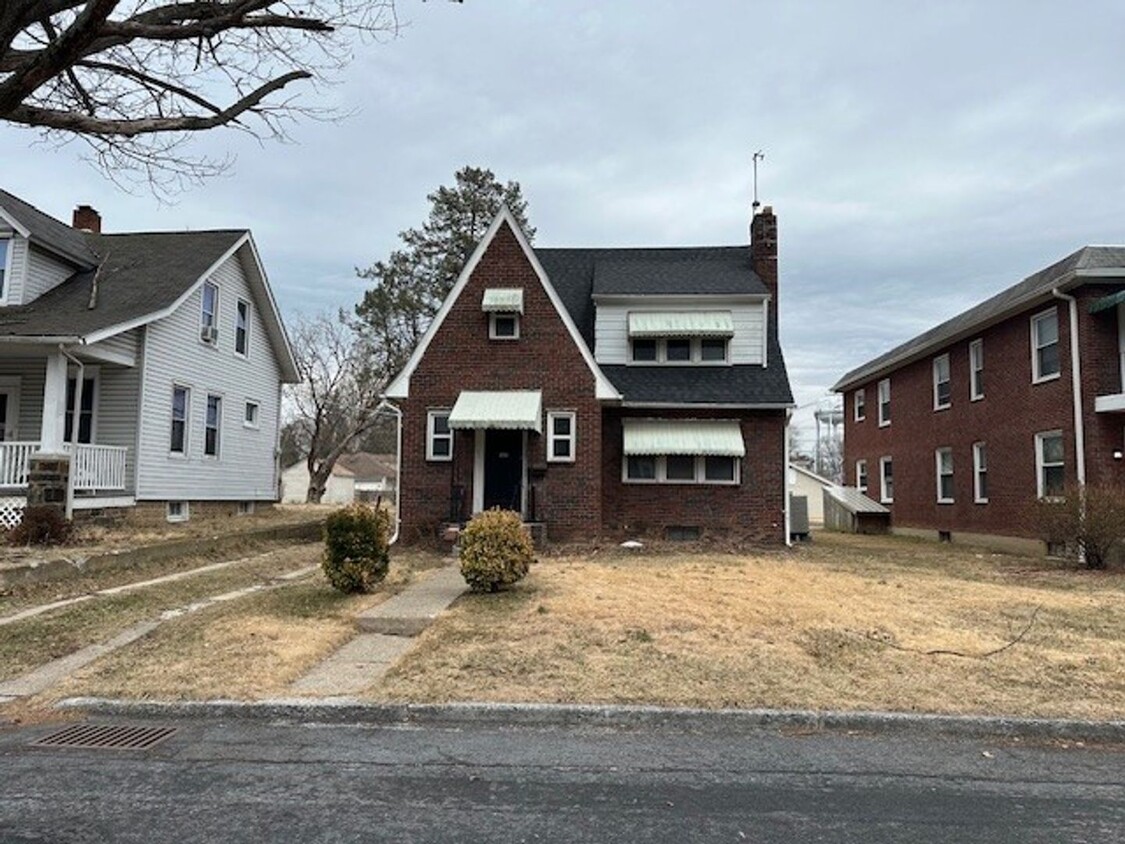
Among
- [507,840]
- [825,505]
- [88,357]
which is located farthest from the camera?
[825,505]

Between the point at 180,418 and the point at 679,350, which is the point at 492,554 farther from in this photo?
the point at 180,418

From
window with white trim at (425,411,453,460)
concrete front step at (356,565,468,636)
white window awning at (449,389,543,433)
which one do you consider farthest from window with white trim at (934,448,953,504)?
concrete front step at (356,565,468,636)

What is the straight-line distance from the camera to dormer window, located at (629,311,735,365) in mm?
18219

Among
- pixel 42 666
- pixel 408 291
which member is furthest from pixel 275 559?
pixel 408 291

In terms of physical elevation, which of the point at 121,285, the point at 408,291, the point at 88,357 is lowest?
the point at 88,357

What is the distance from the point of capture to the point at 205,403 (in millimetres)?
20125

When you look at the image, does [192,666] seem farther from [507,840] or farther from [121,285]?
[121,285]

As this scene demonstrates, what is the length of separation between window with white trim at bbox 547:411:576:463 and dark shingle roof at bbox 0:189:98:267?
11.3 m

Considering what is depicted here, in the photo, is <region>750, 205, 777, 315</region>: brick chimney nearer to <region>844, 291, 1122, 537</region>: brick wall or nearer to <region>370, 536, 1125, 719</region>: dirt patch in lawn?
<region>844, 291, 1122, 537</region>: brick wall

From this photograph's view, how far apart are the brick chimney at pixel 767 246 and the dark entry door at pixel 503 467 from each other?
7.13 m

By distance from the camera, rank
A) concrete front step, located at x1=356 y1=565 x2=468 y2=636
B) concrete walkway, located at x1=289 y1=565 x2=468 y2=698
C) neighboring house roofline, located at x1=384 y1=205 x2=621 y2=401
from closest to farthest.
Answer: concrete walkway, located at x1=289 y1=565 x2=468 y2=698
concrete front step, located at x1=356 y1=565 x2=468 y2=636
neighboring house roofline, located at x1=384 y1=205 x2=621 y2=401

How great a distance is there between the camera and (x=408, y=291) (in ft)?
113

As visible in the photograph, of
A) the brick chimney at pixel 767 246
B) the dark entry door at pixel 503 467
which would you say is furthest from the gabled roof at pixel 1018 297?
the dark entry door at pixel 503 467

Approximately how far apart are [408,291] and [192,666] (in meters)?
28.8
